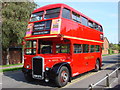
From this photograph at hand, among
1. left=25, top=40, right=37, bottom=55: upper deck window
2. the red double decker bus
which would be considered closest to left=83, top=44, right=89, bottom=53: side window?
the red double decker bus

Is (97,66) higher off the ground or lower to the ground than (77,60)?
lower

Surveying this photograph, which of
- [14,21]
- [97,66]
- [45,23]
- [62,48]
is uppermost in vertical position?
[14,21]

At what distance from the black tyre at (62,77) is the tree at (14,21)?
1103 cm

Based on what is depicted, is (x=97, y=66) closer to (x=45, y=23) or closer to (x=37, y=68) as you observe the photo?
(x=37, y=68)

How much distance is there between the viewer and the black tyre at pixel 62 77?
672cm

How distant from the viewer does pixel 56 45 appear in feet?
29.9

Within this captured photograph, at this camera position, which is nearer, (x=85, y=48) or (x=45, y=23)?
(x=45, y=23)

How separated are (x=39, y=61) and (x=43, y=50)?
5.36ft

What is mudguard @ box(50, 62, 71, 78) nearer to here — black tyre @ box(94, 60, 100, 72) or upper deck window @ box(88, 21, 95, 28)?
upper deck window @ box(88, 21, 95, 28)

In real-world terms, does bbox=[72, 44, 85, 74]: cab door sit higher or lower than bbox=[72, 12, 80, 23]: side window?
lower

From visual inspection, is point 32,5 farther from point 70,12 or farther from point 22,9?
point 70,12

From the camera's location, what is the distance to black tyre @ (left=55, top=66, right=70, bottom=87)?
6.72 m

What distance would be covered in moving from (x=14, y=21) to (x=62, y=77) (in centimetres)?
1193

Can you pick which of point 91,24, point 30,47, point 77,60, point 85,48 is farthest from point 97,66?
point 30,47
